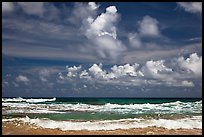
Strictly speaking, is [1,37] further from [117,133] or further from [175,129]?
[175,129]

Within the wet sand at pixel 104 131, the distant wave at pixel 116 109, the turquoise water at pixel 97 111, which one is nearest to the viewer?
the wet sand at pixel 104 131

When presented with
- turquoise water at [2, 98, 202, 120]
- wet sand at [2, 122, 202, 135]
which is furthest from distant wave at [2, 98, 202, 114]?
wet sand at [2, 122, 202, 135]

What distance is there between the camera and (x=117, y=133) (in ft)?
33.2

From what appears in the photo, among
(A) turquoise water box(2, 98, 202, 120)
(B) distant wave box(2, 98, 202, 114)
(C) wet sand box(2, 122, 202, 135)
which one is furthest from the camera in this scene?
(B) distant wave box(2, 98, 202, 114)

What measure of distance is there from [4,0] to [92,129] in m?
6.81

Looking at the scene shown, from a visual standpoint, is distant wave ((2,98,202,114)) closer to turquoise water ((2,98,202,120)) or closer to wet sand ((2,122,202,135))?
turquoise water ((2,98,202,120))

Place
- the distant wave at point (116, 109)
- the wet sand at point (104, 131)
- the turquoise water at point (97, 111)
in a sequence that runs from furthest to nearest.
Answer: the distant wave at point (116, 109), the turquoise water at point (97, 111), the wet sand at point (104, 131)

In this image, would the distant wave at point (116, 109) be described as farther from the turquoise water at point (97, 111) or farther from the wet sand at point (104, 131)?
the wet sand at point (104, 131)

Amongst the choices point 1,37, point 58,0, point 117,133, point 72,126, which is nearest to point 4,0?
point 1,37

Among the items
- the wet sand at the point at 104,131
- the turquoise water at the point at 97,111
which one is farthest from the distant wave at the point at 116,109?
the wet sand at the point at 104,131

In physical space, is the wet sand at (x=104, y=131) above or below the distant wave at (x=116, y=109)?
below

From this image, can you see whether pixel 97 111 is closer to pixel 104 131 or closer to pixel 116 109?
pixel 116 109

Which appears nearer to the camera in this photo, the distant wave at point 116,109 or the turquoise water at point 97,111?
the turquoise water at point 97,111

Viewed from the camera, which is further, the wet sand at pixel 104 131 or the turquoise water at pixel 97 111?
the turquoise water at pixel 97 111
